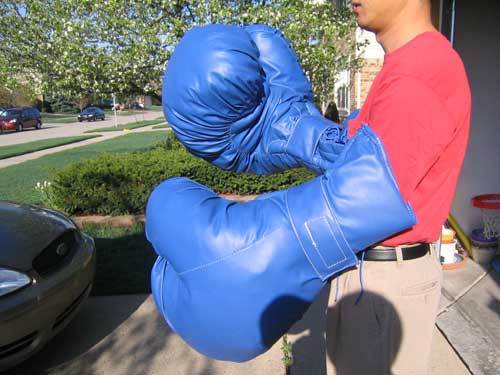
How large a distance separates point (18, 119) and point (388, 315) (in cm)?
3418

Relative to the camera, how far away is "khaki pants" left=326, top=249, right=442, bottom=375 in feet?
5.15

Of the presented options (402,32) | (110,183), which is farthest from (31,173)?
(402,32)

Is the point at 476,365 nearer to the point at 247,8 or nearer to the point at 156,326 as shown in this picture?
the point at 156,326

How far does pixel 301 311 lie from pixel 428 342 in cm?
67

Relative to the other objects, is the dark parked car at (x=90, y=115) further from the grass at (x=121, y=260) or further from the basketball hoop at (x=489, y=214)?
the basketball hoop at (x=489, y=214)

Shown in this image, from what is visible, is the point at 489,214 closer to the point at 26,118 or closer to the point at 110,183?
the point at 110,183

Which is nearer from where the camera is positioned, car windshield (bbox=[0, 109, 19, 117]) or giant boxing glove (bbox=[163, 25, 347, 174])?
giant boxing glove (bbox=[163, 25, 347, 174])

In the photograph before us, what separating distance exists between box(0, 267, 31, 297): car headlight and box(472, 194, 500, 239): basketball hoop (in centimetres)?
401

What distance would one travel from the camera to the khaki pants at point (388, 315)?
157 centimetres

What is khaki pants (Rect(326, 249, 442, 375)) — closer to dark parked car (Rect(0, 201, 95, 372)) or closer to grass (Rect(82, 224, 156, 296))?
dark parked car (Rect(0, 201, 95, 372))

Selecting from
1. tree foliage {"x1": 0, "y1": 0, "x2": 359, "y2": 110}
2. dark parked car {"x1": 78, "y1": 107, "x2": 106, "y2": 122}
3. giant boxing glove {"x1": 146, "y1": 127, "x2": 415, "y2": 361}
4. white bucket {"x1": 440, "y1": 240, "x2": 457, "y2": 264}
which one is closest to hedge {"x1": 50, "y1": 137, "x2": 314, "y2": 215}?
tree foliage {"x1": 0, "y1": 0, "x2": 359, "y2": 110}

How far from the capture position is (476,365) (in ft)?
9.98

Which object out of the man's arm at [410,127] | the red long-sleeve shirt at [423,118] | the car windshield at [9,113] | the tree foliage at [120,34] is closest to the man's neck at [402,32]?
the red long-sleeve shirt at [423,118]

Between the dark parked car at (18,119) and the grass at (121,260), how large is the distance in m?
28.3
